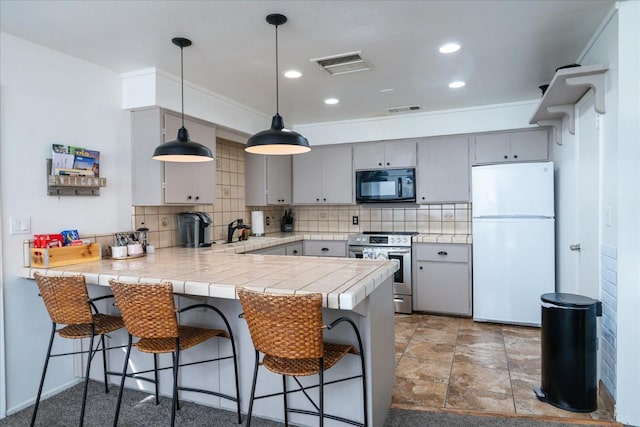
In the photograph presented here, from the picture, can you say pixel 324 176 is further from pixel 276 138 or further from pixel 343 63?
pixel 276 138

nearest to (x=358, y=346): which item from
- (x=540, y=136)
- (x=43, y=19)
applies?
(x=43, y=19)

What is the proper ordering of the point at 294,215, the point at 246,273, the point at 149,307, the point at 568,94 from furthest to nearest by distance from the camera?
the point at 294,215
the point at 568,94
the point at 246,273
the point at 149,307

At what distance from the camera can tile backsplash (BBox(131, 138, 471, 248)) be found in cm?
366

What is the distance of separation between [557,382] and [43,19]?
3.77 m

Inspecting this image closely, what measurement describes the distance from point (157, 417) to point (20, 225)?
151 centimetres

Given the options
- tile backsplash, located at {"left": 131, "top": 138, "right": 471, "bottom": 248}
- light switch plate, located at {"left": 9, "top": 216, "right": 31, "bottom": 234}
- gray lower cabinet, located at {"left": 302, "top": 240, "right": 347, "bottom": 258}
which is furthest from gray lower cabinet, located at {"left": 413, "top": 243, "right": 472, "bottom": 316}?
light switch plate, located at {"left": 9, "top": 216, "right": 31, "bottom": 234}

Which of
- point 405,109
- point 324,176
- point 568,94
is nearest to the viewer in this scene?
point 568,94

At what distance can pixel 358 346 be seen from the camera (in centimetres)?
200

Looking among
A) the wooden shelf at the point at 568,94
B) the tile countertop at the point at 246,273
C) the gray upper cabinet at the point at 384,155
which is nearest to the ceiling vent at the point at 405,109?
the gray upper cabinet at the point at 384,155

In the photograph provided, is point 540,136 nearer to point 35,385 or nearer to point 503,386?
point 503,386

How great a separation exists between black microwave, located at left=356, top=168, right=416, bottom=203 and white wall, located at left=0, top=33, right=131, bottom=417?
2927mm

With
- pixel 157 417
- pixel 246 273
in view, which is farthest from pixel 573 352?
pixel 157 417

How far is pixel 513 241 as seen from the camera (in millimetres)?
3906

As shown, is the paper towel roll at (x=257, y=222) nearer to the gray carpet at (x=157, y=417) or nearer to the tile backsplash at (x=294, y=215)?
the tile backsplash at (x=294, y=215)
